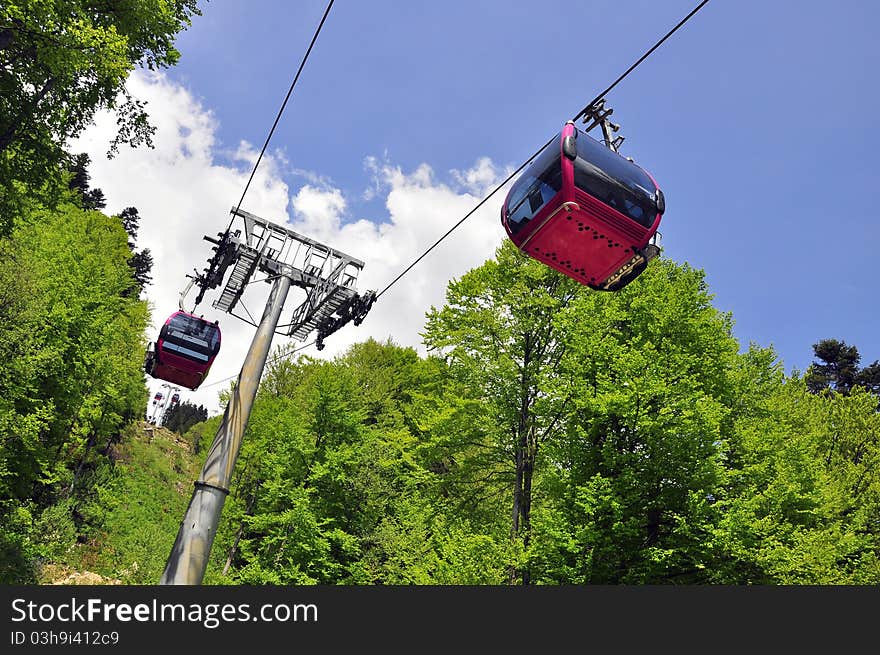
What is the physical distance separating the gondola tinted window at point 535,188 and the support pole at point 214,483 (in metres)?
4.31

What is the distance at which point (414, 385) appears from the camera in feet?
109

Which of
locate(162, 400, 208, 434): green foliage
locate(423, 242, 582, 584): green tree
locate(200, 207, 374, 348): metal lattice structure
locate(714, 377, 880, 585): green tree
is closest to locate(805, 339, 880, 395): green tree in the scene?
locate(714, 377, 880, 585): green tree

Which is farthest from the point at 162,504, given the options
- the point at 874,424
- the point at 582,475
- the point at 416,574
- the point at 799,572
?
the point at 874,424

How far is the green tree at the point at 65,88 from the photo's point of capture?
11586 mm

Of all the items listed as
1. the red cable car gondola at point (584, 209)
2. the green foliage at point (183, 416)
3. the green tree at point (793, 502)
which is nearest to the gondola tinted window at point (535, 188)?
the red cable car gondola at point (584, 209)

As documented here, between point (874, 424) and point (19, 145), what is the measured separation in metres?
35.3

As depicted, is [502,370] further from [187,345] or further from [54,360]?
[54,360]

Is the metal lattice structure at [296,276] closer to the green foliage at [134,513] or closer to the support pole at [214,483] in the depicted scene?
the support pole at [214,483]

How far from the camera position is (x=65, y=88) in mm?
13414

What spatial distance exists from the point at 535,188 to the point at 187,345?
418 inches

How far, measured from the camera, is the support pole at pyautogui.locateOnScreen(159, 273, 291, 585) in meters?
6.80

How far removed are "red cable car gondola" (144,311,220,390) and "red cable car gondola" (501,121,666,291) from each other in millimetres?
9649

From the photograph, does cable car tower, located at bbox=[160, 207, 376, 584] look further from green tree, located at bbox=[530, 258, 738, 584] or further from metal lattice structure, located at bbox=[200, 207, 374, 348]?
green tree, located at bbox=[530, 258, 738, 584]

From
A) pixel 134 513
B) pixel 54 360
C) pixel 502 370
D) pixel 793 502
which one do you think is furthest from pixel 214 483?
pixel 134 513
